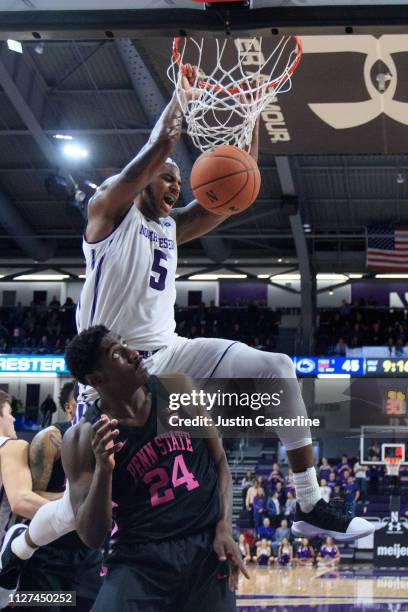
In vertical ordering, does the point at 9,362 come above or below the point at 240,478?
above

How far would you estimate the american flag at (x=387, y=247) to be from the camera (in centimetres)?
2128

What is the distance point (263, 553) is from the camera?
15.5 meters

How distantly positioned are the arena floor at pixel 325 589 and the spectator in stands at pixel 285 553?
45cm

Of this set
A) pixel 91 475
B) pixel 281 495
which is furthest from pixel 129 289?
pixel 281 495

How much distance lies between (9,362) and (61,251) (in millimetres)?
4342

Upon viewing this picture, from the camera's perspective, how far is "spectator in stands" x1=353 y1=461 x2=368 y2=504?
13957 mm

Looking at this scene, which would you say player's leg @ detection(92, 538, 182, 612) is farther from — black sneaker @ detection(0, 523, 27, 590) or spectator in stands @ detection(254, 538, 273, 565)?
spectator in stands @ detection(254, 538, 273, 565)

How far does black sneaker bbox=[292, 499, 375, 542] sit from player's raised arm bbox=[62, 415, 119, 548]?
1087mm

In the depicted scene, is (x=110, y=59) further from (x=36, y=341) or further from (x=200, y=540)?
(x=200, y=540)

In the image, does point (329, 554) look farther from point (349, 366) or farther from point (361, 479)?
point (349, 366)

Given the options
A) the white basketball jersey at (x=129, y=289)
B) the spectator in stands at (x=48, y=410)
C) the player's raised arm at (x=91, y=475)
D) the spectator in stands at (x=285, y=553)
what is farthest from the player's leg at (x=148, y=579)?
the spectator in stands at (x=48, y=410)

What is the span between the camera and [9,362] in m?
24.9

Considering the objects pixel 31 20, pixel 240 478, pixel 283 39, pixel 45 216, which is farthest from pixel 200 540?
pixel 45 216

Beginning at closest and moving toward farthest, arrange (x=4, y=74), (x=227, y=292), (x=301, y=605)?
(x=301, y=605) < (x=4, y=74) < (x=227, y=292)
